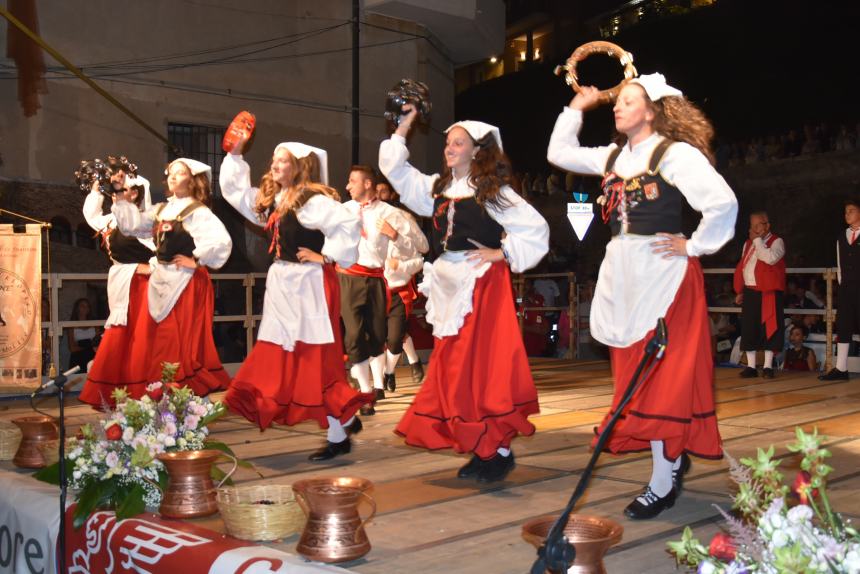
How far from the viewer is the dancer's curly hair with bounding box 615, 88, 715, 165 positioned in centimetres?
405

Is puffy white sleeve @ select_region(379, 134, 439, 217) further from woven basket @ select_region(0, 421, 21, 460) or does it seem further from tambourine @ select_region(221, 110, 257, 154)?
woven basket @ select_region(0, 421, 21, 460)

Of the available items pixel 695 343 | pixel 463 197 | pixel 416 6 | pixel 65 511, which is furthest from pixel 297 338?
pixel 416 6

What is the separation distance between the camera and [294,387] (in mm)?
5086

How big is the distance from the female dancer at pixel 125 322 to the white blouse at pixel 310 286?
1.68m

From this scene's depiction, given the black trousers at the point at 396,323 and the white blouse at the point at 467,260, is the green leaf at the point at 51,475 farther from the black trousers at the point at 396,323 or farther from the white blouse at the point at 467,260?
the black trousers at the point at 396,323

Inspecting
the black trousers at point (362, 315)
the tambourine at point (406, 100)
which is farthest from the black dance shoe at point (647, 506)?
the black trousers at point (362, 315)

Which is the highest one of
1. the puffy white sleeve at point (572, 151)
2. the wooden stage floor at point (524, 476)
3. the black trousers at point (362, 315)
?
the puffy white sleeve at point (572, 151)

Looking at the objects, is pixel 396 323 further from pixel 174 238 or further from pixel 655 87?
pixel 655 87

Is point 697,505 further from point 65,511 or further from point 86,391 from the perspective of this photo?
point 86,391

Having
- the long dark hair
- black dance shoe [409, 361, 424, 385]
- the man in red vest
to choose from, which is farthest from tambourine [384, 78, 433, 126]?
the man in red vest

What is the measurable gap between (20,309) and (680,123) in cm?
595

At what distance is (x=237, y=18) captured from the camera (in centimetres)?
1563

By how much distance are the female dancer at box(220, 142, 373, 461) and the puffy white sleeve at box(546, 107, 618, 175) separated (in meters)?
1.22

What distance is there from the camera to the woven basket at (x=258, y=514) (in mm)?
3258
